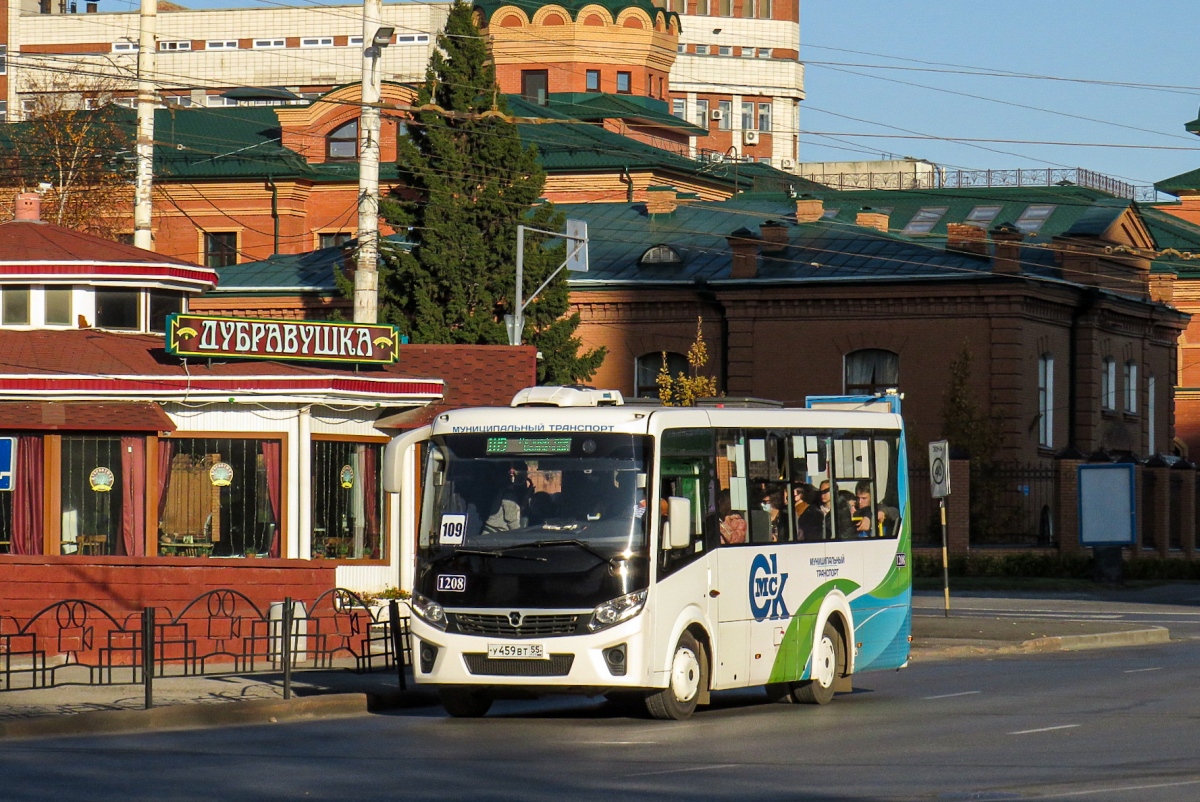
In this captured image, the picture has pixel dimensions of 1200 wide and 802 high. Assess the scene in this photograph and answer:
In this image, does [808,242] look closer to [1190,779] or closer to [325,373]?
[325,373]

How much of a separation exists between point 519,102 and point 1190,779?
58992 mm

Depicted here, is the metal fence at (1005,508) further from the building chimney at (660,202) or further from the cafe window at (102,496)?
the cafe window at (102,496)

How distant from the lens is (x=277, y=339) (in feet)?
92.3

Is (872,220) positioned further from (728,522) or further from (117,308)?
(728,522)

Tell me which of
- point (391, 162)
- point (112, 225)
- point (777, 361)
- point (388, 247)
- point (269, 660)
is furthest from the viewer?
point (391, 162)

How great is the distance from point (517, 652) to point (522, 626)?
0.74 feet

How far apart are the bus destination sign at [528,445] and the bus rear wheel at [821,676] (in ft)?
12.2

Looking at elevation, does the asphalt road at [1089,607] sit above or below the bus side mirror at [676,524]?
below

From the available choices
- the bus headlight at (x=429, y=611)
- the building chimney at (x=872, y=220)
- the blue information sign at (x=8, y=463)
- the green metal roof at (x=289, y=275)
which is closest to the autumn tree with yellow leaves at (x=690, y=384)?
the building chimney at (x=872, y=220)

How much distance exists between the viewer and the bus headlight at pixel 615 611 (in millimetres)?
17125

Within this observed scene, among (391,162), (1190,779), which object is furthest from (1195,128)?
(1190,779)

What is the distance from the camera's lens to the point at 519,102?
231ft

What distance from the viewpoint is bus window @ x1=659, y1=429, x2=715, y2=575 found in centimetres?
1781

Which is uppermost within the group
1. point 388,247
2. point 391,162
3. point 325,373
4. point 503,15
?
point 503,15
